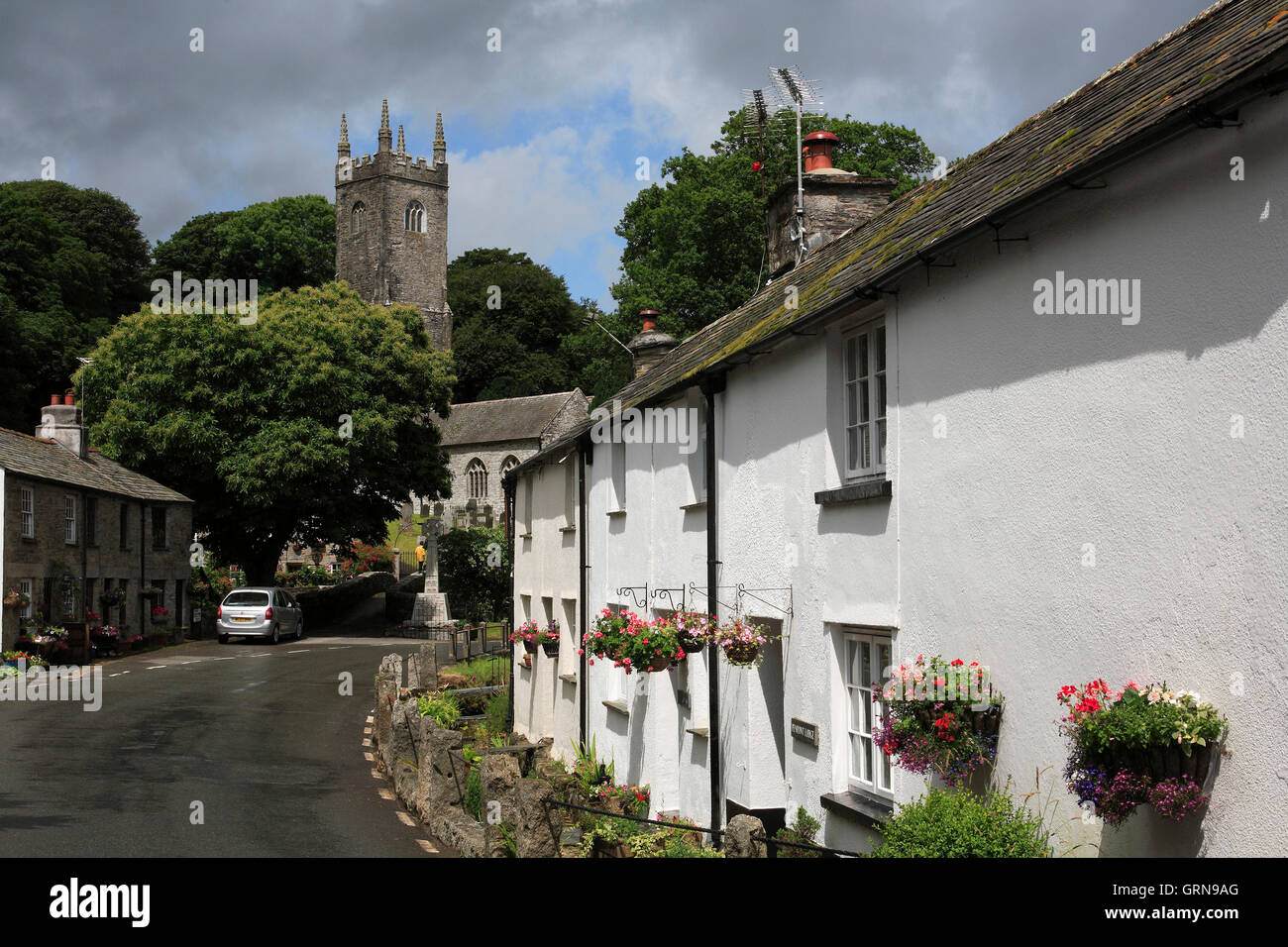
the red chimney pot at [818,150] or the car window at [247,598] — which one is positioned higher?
the red chimney pot at [818,150]

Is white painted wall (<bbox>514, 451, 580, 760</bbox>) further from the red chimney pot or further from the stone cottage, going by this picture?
the stone cottage

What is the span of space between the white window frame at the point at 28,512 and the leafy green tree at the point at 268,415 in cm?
1094

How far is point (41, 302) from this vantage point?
5556cm

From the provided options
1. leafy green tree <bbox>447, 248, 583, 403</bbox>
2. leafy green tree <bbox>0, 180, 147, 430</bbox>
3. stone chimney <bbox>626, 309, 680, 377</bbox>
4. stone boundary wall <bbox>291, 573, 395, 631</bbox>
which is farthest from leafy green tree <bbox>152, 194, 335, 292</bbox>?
stone chimney <bbox>626, 309, 680, 377</bbox>

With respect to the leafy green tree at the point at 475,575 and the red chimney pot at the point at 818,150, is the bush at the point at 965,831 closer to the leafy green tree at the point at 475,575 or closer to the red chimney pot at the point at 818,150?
the red chimney pot at the point at 818,150

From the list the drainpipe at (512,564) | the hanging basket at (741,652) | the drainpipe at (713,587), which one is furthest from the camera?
the drainpipe at (512,564)

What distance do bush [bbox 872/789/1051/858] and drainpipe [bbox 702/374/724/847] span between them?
5.14 m

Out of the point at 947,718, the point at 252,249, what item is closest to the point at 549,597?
the point at 947,718

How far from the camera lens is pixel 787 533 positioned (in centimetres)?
993

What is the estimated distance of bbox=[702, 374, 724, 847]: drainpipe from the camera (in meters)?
11.6

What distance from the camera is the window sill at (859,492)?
8078 mm

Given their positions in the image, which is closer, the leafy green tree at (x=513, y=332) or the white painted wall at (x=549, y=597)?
the white painted wall at (x=549, y=597)

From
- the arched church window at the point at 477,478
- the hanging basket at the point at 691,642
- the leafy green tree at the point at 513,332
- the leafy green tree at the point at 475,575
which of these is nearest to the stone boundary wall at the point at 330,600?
the leafy green tree at the point at 475,575

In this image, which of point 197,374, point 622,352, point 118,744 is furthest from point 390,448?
point 118,744
